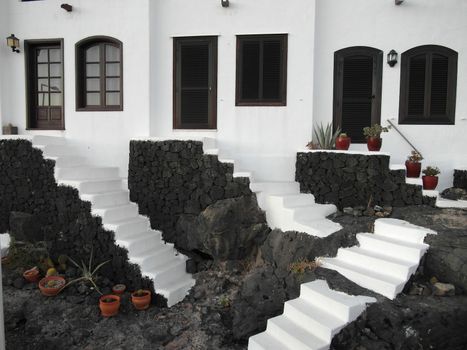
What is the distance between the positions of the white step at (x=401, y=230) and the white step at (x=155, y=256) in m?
4.07

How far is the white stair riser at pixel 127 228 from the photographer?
6708 mm

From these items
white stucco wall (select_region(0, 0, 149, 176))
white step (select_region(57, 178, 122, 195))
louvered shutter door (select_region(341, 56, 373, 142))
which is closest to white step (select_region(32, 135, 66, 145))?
white stucco wall (select_region(0, 0, 149, 176))

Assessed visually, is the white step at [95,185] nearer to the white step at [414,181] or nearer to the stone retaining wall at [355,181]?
the stone retaining wall at [355,181]

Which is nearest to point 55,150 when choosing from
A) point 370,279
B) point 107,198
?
point 107,198

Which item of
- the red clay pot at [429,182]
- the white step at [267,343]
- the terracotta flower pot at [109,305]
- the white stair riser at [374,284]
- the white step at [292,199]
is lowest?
the terracotta flower pot at [109,305]

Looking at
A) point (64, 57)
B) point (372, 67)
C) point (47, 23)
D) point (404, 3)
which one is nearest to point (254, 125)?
point (372, 67)

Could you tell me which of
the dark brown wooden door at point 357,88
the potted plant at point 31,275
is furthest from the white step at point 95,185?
the dark brown wooden door at point 357,88

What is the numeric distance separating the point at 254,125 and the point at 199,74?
69.2 inches

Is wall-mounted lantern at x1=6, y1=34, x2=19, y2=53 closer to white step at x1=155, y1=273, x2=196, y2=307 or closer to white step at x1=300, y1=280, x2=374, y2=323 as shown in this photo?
white step at x1=155, y1=273, x2=196, y2=307

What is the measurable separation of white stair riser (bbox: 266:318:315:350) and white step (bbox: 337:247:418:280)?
62.3 inches

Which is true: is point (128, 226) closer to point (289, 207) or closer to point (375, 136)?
point (289, 207)

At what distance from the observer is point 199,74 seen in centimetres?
799

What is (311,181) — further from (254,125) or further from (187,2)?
(187,2)

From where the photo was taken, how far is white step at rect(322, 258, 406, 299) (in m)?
4.30
